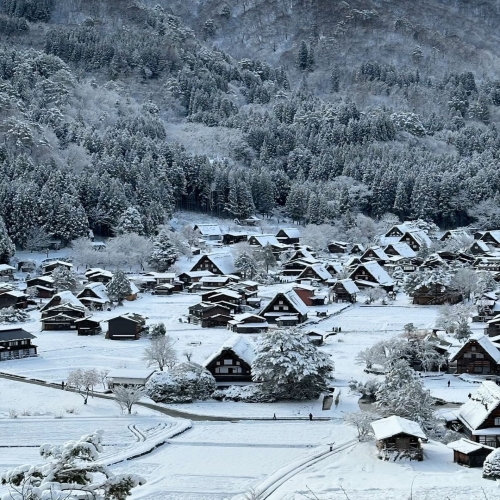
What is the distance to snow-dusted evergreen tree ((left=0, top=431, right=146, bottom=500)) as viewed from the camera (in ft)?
33.7

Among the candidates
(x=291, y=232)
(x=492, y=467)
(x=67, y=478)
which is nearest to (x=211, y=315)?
(x=492, y=467)

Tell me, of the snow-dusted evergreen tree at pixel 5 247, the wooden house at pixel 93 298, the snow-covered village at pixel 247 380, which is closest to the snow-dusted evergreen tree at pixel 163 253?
the snow-covered village at pixel 247 380

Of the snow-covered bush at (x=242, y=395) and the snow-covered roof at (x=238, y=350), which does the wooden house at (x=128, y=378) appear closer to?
the snow-covered roof at (x=238, y=350)

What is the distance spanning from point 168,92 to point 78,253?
321 ft

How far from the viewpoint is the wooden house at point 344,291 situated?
61147mm

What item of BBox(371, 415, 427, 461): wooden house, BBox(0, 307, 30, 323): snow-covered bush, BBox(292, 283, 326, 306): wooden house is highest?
BBox(371, 415, 427, 461): wooden house

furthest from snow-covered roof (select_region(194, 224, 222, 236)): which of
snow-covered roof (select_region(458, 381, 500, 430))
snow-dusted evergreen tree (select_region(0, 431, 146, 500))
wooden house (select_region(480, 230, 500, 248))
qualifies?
snow-dusted evergreen tree (select_region(0, 431, 146, 500))

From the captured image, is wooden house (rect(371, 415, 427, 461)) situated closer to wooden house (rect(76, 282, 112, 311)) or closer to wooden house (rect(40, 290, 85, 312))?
wooden house (rect(40, 290, 85, 312))

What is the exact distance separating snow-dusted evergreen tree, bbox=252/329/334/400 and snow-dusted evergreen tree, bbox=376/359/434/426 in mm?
4419

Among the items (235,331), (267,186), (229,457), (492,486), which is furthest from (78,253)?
(492,486)

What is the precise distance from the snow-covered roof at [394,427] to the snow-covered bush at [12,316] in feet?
104

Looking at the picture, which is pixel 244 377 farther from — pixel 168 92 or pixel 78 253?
pixel 168 92

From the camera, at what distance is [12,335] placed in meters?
43.0

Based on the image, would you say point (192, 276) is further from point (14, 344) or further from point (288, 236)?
point (14, 344)
